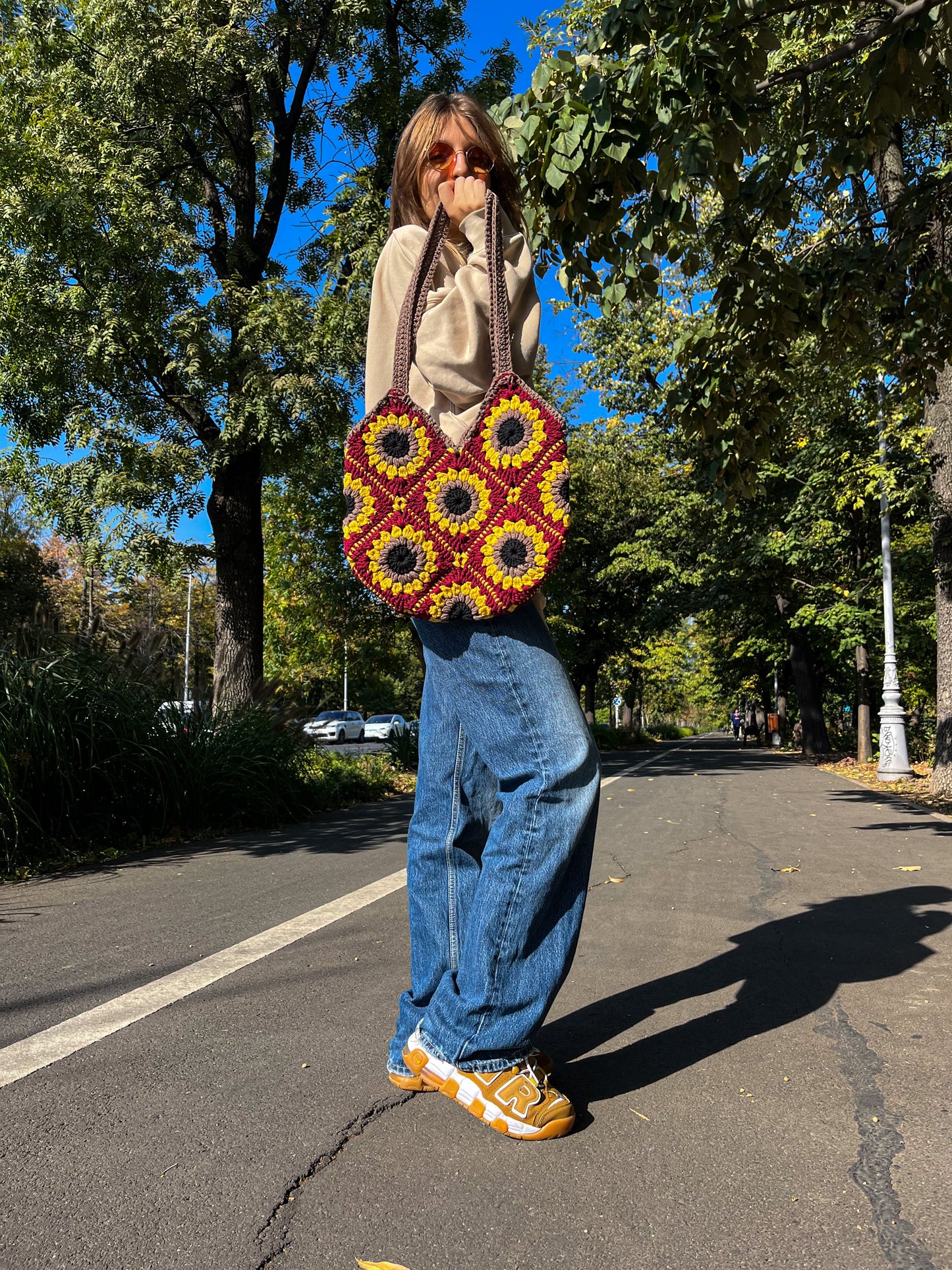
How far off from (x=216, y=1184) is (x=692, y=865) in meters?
4.21

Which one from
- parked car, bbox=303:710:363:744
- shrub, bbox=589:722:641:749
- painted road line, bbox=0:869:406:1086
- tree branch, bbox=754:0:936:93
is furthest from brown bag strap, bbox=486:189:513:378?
parked car, bbox=303:710:363:744

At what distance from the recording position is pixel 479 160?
2.19 m

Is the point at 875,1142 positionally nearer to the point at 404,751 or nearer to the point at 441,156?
the point at 441,156

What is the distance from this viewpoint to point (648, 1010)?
8.79 ft

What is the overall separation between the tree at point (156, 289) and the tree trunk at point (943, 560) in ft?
23.4

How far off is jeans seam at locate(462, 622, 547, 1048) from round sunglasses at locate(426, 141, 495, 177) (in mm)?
1142

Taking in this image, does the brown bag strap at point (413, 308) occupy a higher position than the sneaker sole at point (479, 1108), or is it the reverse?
the brown bag strap at point (413, 308)

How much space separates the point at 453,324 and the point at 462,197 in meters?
0.35

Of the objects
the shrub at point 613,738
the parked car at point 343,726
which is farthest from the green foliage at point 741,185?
the parked car at point 343,726

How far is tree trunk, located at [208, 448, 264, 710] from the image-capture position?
1189 cm

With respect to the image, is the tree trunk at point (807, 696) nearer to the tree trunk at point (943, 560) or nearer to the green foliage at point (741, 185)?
the tree trunk at point (943, 560)

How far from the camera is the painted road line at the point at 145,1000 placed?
7.49 ft

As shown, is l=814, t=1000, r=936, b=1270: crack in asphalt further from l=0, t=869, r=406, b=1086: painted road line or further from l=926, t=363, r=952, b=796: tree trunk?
l=926, t=363, r=952, b=796: tree trunk

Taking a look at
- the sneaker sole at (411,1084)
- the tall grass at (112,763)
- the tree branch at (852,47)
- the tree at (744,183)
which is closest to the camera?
the sneaker sole at (411,1084)
